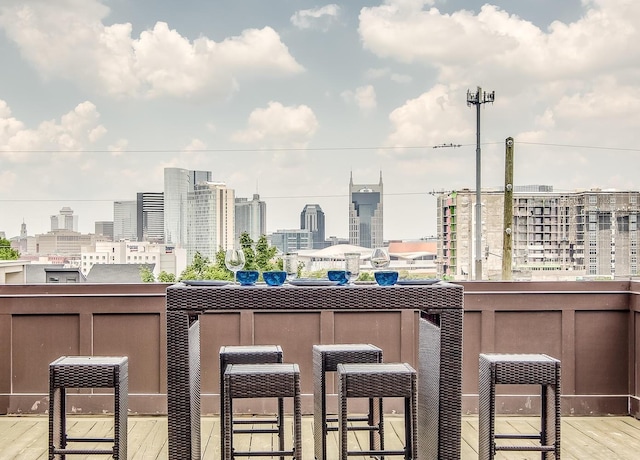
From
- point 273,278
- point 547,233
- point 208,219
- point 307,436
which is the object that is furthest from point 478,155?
point 273,278

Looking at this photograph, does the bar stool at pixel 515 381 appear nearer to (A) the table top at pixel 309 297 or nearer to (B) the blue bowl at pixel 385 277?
(A) the table top at pixel 309 297

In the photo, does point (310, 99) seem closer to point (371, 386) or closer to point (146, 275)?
point (146, 275)

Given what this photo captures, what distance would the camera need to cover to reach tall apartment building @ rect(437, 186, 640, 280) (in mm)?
5578

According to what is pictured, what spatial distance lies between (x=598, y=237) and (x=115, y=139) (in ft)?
21.9

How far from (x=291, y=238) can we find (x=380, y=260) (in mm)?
2769

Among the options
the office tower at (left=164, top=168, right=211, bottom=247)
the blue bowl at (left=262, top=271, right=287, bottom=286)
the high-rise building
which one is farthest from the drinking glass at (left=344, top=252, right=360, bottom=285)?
the office tower at (left=164, top=168, right=211, bottom=247)

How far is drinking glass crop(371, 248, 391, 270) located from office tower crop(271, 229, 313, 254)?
2.13 m

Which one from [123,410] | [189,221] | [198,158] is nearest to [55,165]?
[198,158]

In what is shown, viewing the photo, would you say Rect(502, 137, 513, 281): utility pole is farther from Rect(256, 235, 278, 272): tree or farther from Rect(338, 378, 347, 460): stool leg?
Rect(338, 378, 347, 460): stool leg

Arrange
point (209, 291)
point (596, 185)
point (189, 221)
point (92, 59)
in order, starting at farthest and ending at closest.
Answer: point (92, 59) < point (596, 185) < point (189, 221) < point (209, 291)

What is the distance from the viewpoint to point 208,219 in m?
6.33

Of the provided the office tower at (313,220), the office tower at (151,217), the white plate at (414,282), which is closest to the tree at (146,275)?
the office tower at (151,217)

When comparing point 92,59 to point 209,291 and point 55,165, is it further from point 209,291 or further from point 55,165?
point 209,291

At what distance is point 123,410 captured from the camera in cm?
317
